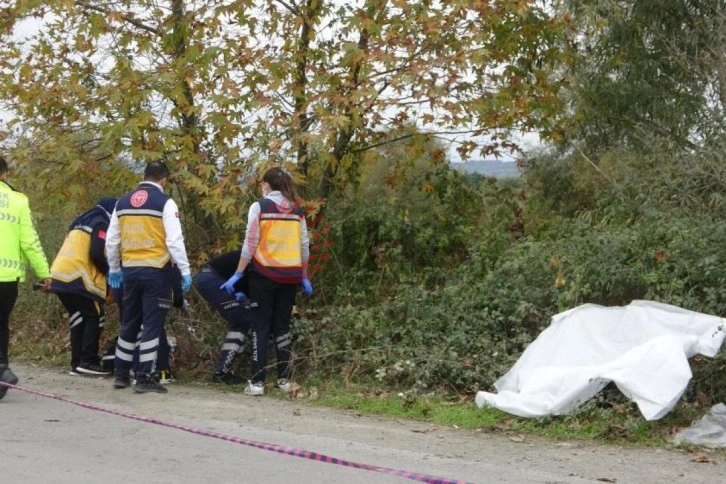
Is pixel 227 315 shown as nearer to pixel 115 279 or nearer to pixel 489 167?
pixel 115 279

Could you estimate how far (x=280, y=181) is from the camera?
27.6 feet

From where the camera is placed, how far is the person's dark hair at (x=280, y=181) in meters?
8.41

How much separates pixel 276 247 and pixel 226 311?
3.16 feet

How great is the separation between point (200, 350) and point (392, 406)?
2774mm

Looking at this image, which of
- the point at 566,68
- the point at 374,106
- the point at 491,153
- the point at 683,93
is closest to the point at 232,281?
the point at 374,106

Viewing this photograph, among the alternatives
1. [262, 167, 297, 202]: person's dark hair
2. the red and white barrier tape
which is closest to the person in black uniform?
[262, 167, 297, 202]: person's dark hair

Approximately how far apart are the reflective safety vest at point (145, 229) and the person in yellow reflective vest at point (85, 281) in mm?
1184

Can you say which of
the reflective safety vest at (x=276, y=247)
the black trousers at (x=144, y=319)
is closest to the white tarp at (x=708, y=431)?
the reflective safety vest at (x=276, y=247)

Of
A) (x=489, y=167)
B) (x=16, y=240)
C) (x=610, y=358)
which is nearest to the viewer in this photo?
(x=610, y=358)

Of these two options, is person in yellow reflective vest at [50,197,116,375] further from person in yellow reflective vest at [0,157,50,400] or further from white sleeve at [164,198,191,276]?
white sleeve at [164,198,191,276]

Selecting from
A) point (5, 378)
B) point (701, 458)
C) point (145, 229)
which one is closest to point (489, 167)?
point (145, 229)

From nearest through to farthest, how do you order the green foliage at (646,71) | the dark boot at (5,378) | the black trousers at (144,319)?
the dark boot at (5,378), the black trousers at (144,319), the green foliage at (646,71)

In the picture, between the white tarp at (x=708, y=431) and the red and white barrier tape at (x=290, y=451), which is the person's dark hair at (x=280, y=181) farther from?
the white tarp at (x=708, y=431)

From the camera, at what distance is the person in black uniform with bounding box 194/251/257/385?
891 centimetres
